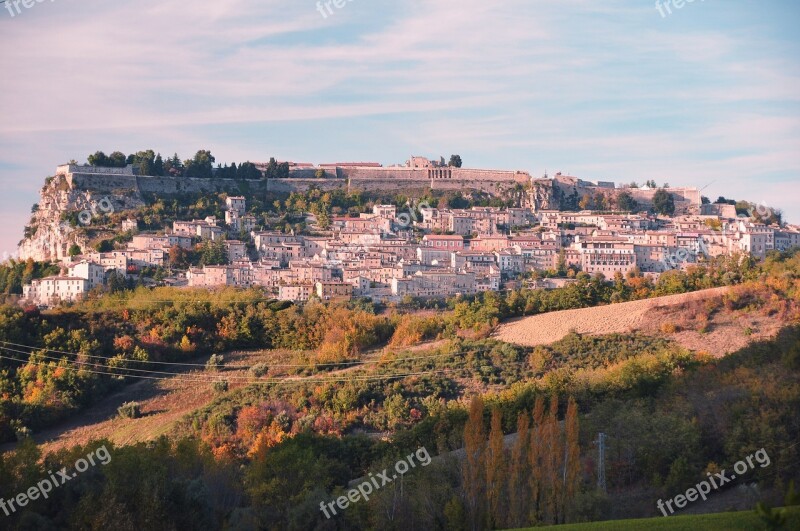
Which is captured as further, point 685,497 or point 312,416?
point 312,416

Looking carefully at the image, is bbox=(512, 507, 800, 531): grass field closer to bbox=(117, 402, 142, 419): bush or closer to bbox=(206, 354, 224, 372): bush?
bbox=(117, 402, 142, 419): bush

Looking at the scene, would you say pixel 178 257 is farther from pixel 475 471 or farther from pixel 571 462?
pixel 571 462

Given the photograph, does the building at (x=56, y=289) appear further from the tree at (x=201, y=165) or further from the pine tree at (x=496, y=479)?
the pine tree at (x=496, y=479)

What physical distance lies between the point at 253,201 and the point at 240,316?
68.8 feet

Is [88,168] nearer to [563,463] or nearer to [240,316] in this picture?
[240,316]

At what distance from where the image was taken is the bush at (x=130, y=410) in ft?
93.4

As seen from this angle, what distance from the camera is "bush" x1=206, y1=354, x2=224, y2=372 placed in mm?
31445

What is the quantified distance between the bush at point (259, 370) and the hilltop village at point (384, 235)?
29.4 ft

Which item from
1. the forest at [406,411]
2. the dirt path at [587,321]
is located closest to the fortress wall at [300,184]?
the forest at [406,411]

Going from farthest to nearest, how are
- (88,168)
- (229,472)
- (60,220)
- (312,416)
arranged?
1. (88,168)
2. (60,220)
3. (312,416)
4. (229,472)

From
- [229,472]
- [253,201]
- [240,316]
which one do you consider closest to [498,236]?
[253,201]

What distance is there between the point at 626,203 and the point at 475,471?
42.6 meters

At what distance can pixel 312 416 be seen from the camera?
1016 inches

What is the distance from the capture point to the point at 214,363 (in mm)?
31609
